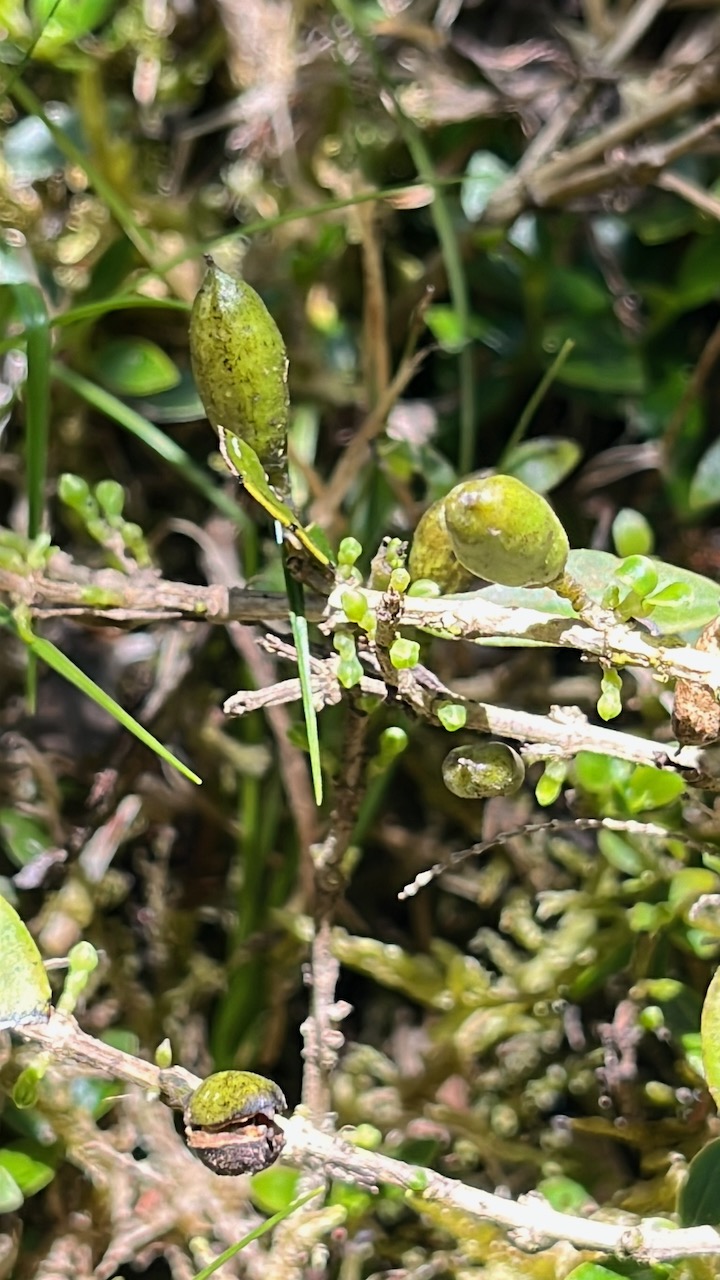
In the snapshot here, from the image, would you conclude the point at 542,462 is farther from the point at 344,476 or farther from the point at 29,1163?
the point at 29,1163

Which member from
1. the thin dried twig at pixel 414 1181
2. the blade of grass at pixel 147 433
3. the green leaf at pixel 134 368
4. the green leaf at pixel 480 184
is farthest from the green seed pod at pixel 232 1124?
the green leaf at pixel 480 184

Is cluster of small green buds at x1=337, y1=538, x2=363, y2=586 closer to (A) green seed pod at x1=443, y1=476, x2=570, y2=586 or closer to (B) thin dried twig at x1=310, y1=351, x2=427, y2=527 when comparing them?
(A) green seed pod at x1=443, y1=476, x2=570, y2=586

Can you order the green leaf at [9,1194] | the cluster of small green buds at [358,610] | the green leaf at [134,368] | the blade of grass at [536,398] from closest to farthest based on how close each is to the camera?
the cluster of small green buds at [358,610] < the green leaf at [9,1194] < the blade of grass at [536,398] < the green leaf at [134,368]

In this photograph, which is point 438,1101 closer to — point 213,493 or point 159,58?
point 213,493

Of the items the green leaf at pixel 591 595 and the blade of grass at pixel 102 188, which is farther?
the blade of grass at pixel 102 188

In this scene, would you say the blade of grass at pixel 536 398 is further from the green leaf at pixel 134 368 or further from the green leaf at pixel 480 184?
the green leaf at pixel 134 368

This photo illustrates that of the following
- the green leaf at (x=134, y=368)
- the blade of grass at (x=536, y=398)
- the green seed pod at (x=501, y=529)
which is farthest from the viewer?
the green leaf at (x=134, y=368)

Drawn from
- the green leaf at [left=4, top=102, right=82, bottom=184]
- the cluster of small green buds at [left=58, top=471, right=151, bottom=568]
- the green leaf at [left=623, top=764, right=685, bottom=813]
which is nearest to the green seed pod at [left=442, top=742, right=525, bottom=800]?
the green leaf at [left=623, top=764, right=685, bottom=813]
